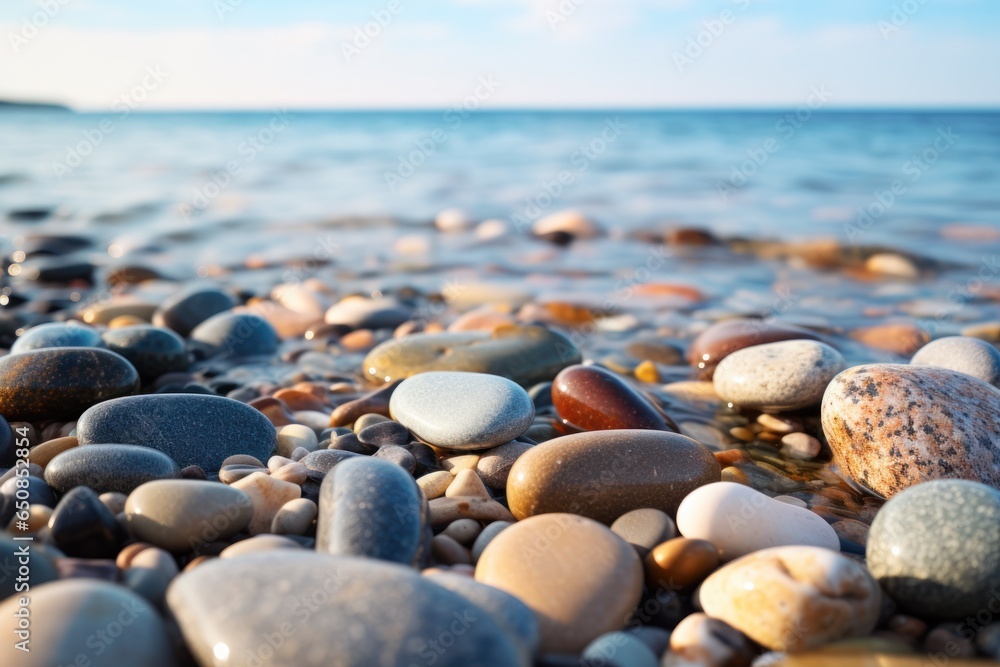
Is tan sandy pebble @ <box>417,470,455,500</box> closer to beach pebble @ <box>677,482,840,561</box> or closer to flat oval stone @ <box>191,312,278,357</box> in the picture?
beach pebble @ <box>677,482,840,561</box>

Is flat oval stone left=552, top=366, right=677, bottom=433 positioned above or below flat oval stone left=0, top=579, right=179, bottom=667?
below

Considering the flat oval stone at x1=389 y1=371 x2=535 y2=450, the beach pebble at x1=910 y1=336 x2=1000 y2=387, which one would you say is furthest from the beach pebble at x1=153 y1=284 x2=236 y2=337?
the beach pebble at x1=910 y1=336 x2=1000 y2=387

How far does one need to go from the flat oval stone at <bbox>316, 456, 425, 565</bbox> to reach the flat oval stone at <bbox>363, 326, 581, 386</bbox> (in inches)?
64.5

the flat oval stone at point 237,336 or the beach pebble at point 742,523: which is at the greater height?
the beach pebble at point 742,523

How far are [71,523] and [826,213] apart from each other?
367 inches

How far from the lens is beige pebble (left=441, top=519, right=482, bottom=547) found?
7.06ft

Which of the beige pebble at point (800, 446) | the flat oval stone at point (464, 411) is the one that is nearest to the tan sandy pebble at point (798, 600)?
the flat oval stone at point (464, 411)

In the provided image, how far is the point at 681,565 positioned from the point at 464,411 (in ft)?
3.42

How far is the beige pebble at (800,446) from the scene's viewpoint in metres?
3.03

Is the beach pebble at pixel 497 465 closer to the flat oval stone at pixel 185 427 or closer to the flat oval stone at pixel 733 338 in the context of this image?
the flat oval stone at pixel 185 427

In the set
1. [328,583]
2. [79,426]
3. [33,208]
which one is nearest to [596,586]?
[328,583]

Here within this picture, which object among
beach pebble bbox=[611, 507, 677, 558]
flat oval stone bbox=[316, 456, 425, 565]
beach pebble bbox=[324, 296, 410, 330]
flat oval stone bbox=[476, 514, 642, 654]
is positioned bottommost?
beach pebble bbox=[324, 296, 410, 330]

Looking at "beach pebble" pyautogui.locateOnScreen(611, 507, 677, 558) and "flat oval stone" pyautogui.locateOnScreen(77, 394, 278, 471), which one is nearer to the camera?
"beach pebble" pyautogui.locateOnScreen(611, 507, 677, 558)

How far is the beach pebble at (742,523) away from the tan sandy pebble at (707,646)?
0.39 meters
